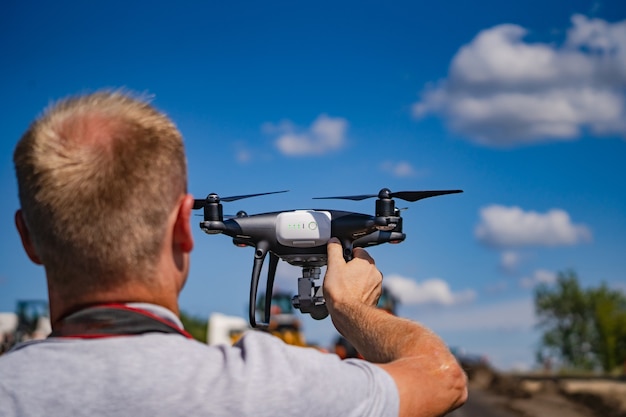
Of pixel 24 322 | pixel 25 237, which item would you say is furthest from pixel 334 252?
pixel 24 322

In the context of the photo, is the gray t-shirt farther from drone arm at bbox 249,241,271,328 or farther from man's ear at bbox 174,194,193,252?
drone arm at bbox 249,241,271,328

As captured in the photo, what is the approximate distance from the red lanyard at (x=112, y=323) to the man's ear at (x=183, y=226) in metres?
0.20

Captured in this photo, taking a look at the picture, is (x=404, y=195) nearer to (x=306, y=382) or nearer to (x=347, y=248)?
(x=347, y=248)

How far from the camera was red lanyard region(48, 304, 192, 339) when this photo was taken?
6.55ft

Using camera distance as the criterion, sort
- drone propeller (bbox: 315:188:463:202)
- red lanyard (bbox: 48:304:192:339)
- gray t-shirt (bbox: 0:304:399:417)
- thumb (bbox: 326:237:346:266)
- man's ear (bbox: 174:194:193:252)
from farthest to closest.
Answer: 1. drone propeller (bbox: 315:188:463:202)
2. thumb (bbox: 326:237:346:266)
3. man's ear (bbox: 174:194:193:252)
4. red lanyard (bbox: 48:304:192:339)
5. gray t-shirt (bbox: 0:304:399:417)

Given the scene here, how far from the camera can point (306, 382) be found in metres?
1.97

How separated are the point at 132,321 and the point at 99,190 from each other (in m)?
0.29

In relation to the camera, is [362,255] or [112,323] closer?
[112,323]

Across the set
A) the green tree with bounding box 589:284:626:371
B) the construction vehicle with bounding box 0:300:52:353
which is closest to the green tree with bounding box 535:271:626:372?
the green tree with bounding box 589:284:626:371

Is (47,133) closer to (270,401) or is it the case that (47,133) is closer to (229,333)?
(270,401)

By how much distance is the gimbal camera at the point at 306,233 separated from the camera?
287 cm

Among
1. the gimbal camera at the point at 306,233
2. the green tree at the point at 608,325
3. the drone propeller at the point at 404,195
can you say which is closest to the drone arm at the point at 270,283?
the gimbal camera at the point at 306,233

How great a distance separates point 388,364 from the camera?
85.4 inches

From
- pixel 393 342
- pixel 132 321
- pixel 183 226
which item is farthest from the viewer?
pixel 393 342
